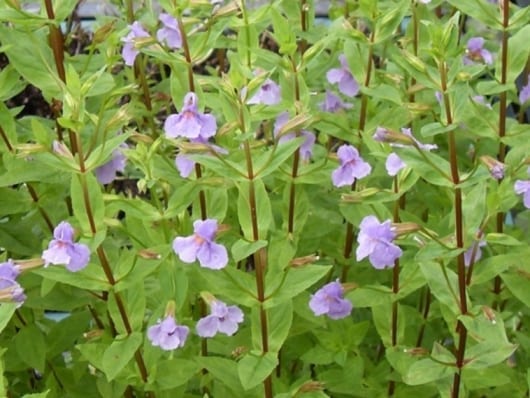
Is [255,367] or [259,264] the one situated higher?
[259,264]

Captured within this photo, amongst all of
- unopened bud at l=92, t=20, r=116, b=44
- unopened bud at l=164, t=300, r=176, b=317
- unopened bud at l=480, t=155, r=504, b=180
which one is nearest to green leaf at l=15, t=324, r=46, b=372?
unopened bud at l=164, t=300, r=176, b=317

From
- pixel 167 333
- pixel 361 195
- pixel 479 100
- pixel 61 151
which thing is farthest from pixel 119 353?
pixel 479 100

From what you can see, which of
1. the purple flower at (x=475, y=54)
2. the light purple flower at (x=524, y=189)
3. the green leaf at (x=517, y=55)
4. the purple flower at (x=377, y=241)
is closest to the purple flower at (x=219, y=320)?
the purple flower at (x=377, y=241)

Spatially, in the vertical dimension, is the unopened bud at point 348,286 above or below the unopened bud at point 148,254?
below

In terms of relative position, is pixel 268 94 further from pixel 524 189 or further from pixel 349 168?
pixel 524 189

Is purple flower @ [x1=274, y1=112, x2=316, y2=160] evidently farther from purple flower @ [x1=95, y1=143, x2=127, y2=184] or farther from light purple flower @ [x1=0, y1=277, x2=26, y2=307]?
light purple flower @ [x1=0, y1=277, x2=26, y2=307]

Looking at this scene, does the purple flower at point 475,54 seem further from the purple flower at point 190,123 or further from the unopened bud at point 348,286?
the purple flower at point 190,123
